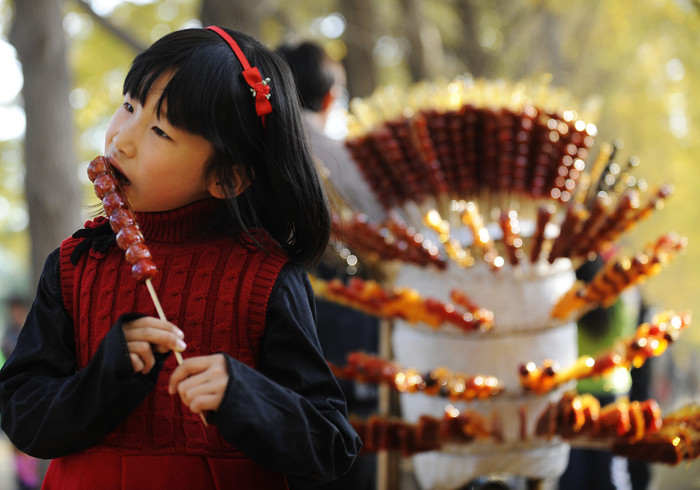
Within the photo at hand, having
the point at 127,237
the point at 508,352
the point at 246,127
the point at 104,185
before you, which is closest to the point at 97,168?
the point at 104,185

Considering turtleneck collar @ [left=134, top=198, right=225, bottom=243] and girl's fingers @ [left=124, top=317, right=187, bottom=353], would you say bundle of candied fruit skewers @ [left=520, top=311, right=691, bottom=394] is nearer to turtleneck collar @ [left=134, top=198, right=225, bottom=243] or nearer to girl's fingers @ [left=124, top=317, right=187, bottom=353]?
turtleneck collar @ [left=134, top=198, right=225, bottom=243]

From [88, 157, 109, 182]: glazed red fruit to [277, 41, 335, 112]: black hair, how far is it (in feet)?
7.14

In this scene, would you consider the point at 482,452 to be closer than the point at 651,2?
Yes

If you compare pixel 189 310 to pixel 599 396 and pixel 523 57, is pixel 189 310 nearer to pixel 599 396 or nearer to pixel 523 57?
pixel 599 396

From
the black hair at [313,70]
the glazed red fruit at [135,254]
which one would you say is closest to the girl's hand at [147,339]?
the glazed red fruit at [135,254]

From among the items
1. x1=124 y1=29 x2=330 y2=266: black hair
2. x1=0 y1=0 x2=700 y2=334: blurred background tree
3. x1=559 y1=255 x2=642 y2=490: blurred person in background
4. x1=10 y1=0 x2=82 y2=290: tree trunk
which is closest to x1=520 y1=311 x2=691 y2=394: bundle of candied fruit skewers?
x1=124 y1=29 x2=330 y2=266: black hair

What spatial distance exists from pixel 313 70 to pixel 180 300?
90.7 inches

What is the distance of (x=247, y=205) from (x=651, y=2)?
→ 9.12 m

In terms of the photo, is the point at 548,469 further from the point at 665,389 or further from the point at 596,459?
the point at 665,389

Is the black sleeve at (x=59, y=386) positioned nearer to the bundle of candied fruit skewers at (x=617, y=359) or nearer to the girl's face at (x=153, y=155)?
the girl's face at (x=153, y=155)

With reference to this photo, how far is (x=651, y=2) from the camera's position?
9328mm

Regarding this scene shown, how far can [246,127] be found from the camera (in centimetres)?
139

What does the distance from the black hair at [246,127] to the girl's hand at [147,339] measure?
0.87 ft

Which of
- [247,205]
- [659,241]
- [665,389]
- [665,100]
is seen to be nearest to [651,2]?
[665,100]
